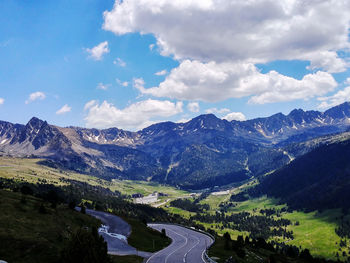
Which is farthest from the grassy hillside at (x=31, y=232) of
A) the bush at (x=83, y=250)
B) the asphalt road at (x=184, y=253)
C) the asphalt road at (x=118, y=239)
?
the asphalt road at (x=184, y=253)

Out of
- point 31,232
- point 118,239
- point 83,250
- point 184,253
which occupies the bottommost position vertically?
point 184,253

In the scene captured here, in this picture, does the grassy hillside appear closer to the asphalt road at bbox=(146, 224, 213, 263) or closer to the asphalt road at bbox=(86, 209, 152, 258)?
the asphalt road at bbox=(86, 209, 152, 258)

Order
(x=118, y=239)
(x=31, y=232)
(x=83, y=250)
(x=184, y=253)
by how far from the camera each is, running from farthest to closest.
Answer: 1. (x=118, y=239)
2. (x=184, y=253)
3. (x=31, y=232)
4. (x=83, y=250)

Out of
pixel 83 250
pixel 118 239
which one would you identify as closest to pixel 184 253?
pixel 118 239

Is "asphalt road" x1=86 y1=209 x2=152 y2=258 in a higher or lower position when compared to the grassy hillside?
lower

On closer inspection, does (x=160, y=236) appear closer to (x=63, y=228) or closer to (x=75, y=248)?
(x=63, y=228)

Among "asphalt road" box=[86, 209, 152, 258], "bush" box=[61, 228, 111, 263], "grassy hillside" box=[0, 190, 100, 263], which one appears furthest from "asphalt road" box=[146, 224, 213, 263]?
"bush" box=[61, 228, 111, 263]

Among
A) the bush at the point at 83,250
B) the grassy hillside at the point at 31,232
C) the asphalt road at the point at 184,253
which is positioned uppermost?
the bush at the point at 83,250

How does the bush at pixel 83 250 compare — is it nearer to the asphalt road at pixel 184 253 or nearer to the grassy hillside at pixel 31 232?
the grassy hillside at pixel 31 232

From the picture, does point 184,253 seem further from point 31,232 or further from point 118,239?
point 31,232

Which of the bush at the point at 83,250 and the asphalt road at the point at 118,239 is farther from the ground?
the bush at the point at 83,250

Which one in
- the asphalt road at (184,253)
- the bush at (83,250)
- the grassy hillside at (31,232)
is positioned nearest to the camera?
the bush at (83,250)

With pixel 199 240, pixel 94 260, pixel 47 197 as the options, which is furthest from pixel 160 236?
pixel 94 260

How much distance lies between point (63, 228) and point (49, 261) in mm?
27237
